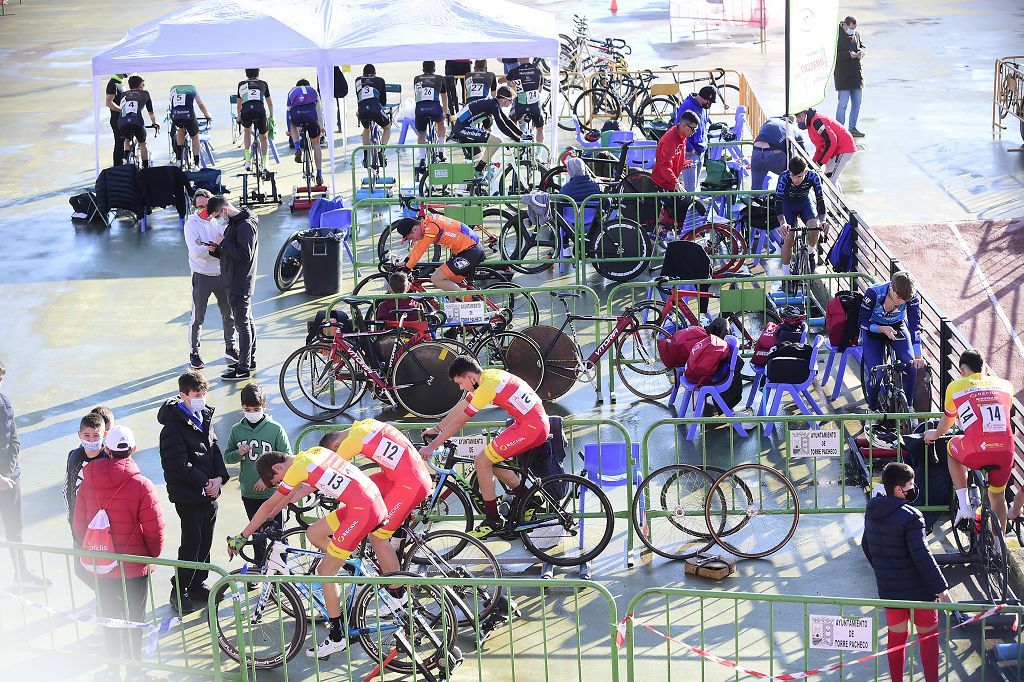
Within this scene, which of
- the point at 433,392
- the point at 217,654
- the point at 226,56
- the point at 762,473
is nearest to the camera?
the point at 217,654

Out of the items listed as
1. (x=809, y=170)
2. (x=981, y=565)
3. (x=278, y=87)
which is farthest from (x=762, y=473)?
(x=278, y=87)

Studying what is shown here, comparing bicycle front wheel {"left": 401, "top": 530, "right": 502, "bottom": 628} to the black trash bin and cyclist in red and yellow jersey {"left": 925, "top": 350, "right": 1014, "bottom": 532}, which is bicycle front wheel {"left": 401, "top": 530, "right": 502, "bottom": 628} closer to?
cyclist in red and yellow jersey {"left": 925, "top": 350, "right": 1014, "bottom": 532}

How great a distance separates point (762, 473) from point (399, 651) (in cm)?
342

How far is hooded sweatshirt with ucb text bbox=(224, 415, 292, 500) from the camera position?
30.5 feet

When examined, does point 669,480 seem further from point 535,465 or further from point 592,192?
point 592,192

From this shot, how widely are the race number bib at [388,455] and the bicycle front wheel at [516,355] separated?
3.92 meters

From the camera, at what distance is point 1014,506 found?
942cm

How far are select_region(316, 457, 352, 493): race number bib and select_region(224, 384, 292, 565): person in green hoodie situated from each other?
1176 mm

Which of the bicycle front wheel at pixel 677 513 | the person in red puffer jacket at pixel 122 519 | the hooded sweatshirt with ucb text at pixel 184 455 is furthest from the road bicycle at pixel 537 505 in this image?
the person in red puffer jacket at pixel 122 519

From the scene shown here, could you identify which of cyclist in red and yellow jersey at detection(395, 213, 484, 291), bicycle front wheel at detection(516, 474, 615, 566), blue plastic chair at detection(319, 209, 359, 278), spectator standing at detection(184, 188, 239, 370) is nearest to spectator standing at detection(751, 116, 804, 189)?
cyclist in red and yellow jersey at detection(395, 213, 484, 291)

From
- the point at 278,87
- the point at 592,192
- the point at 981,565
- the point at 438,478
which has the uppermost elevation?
the point at 278,87

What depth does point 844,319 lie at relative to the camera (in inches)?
467

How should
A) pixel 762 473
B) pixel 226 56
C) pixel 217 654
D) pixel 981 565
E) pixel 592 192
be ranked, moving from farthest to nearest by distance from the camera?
1. pixel 226 56
2. pixel 592 192
3. pixel 762 473
4. pixel 981 565
5. pixel 217 654

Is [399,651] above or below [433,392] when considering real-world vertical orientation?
below
